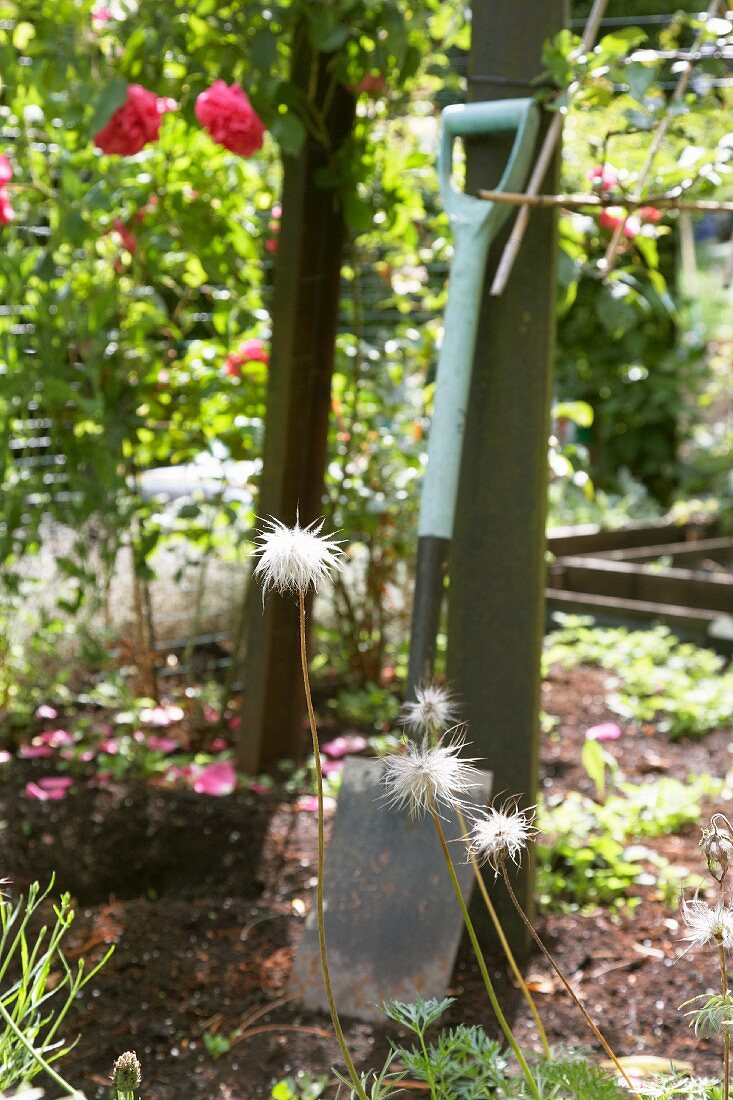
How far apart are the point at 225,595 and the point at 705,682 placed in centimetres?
152

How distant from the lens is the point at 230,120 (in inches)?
90.0

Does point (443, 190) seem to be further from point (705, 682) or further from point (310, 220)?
point (705, 682)

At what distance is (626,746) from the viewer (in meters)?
2.98

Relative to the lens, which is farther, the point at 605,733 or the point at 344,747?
the point at 605,733

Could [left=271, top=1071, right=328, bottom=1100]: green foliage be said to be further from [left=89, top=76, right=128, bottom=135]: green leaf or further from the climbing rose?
the climbing rose

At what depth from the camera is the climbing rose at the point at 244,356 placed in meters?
2.81

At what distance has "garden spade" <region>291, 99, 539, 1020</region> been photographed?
1.65 metres

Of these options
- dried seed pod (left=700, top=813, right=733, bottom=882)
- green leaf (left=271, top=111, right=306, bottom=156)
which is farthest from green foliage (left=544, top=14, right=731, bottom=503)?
dried seed pod (left=700, top=813, right=733, bottom=882)

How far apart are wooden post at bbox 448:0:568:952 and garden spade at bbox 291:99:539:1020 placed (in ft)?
0.26

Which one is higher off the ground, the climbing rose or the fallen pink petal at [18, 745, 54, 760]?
the climbing rose

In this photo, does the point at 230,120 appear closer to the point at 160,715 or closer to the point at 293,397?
the point at 293,397

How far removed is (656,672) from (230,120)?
2071mm

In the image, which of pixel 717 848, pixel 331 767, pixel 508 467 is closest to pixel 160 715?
pixel 331 767

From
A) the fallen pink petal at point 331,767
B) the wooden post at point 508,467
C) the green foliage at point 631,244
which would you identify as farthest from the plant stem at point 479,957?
the fallen pink petal at point 331,767
